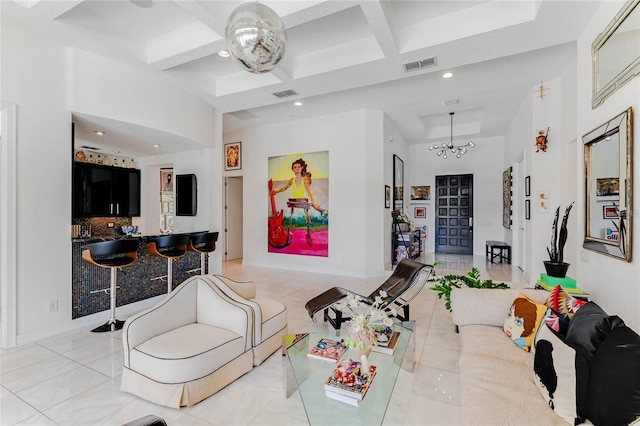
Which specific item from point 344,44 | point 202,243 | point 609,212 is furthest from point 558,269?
point 202,243

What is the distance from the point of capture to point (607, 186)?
8.33 feet

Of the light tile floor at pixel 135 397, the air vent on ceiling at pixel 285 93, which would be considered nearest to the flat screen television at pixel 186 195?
the air vent on ceiling at pixel 285 93

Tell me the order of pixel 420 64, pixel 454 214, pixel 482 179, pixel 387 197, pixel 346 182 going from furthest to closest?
1. pixel 454 214
2. pixel 482 179
3. pixel 387 197
4. pixel 346 182
5. pixel 420 64

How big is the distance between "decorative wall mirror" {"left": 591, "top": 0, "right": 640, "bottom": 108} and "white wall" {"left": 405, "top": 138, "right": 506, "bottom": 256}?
6130 mm

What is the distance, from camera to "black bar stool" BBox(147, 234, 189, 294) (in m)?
4.14

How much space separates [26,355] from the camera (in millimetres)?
2900

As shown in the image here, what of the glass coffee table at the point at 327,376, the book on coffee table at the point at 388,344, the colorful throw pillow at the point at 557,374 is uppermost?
the colorful throw pillow at the point at 557,374

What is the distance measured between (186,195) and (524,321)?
566 cm

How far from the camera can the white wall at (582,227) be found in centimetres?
216

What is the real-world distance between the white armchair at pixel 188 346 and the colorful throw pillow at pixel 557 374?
79.8 inches

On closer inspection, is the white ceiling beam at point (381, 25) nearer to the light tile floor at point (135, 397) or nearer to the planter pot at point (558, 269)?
the planter pot at point (558, 269)

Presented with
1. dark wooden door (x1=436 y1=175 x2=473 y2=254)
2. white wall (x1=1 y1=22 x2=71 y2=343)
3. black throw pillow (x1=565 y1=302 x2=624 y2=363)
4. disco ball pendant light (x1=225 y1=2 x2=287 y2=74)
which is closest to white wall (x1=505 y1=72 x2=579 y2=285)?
black throw pillow (x1=565 y1=302 x2=624 y2=363)

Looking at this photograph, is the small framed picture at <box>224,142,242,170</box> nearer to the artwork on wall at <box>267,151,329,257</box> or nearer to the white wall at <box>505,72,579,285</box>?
the artwork on wall at <box>267,151,329,257</box>

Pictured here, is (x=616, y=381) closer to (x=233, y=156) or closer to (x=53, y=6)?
(x=53, y=6)
